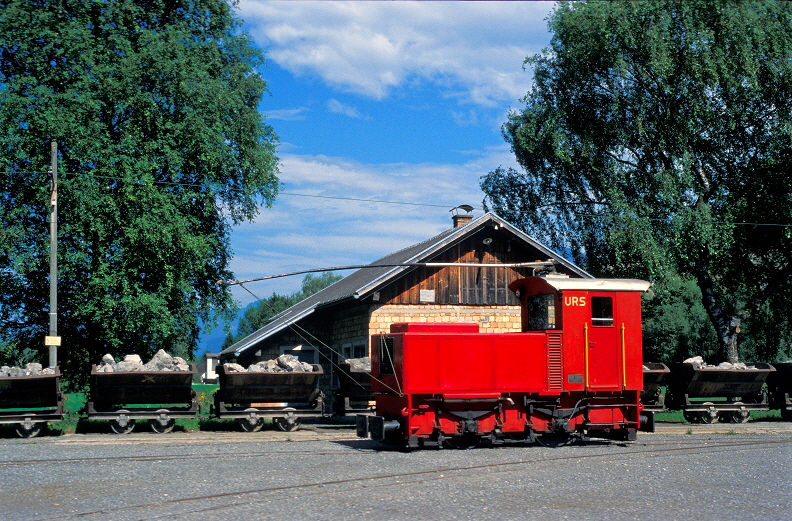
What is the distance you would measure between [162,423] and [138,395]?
2.93 ft

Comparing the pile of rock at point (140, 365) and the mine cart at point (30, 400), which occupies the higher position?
the pile of rock at point (140, 365)

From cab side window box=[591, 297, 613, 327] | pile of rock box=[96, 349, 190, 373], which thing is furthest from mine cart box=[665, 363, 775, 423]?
pile of rock box=[96, 349, 190, 373]

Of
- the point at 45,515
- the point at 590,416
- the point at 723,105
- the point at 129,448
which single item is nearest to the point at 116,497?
the point at 45,515

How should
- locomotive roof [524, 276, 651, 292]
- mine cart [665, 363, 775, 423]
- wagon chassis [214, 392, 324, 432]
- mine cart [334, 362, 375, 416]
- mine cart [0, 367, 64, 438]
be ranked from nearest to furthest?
locomotive roof [524, 276, 651, 292] → mine cart [0, 367, 64, 438] → wagon chassis [214, 392, 324, 432] → mine cart [334, 362, 375, 416] → mine cart [665, 363, 775, 423]

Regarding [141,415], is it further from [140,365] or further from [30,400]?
[30,400]

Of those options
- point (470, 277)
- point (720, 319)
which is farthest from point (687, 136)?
point (470, 277)

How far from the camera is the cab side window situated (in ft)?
47.9

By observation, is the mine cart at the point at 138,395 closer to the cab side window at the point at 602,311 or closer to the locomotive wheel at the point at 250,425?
the locomotive wheel at the point at 250,425

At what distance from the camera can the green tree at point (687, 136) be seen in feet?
89.7

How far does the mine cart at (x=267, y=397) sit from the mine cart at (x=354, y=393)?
0.90 meters

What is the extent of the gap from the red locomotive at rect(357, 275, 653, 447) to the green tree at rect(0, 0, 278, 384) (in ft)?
37.0

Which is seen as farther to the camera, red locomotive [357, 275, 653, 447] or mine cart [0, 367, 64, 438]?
mine cart [0, 367, 64, 438]

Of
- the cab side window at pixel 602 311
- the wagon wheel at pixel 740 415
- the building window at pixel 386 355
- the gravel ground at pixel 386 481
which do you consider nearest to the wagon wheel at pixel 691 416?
the wagon wheel at pixel 740 415

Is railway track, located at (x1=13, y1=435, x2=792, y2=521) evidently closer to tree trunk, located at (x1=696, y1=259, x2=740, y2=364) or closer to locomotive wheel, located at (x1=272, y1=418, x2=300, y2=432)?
locomotive wheel, located at (x1=272, y1=418, x2=300, y2=432)
